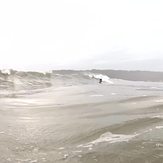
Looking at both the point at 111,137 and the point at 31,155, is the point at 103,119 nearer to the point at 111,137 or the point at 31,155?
the point at 111,137

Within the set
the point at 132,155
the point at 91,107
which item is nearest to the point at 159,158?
the point at 132,155

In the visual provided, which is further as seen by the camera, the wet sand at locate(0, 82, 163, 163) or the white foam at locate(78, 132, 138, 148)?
the white foam at locate(78, 132, 138, 148)

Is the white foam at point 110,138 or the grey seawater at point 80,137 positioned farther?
the white foam at point 110,138

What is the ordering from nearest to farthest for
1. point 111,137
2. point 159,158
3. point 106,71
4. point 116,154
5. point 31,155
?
point 159,158
point 116,154
point 31,155
point 111,137
point 106,71

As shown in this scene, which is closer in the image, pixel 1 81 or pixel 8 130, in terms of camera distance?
pixel 8 130

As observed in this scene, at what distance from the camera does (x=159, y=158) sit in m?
4.79

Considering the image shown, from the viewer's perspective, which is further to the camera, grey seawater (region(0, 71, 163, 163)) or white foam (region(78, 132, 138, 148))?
white foam (region(78, 132, 138, 148))

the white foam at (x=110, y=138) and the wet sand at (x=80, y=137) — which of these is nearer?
the wet sand at (x=80, y=137)

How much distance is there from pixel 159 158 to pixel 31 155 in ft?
6.73

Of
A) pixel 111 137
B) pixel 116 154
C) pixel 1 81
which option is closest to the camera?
pixel 116 154

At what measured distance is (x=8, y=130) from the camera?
773cm

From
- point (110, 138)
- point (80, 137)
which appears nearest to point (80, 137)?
point (80, 137)

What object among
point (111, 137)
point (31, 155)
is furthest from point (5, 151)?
point (111, 137)

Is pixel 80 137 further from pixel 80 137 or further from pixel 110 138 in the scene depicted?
pixel 110 138
